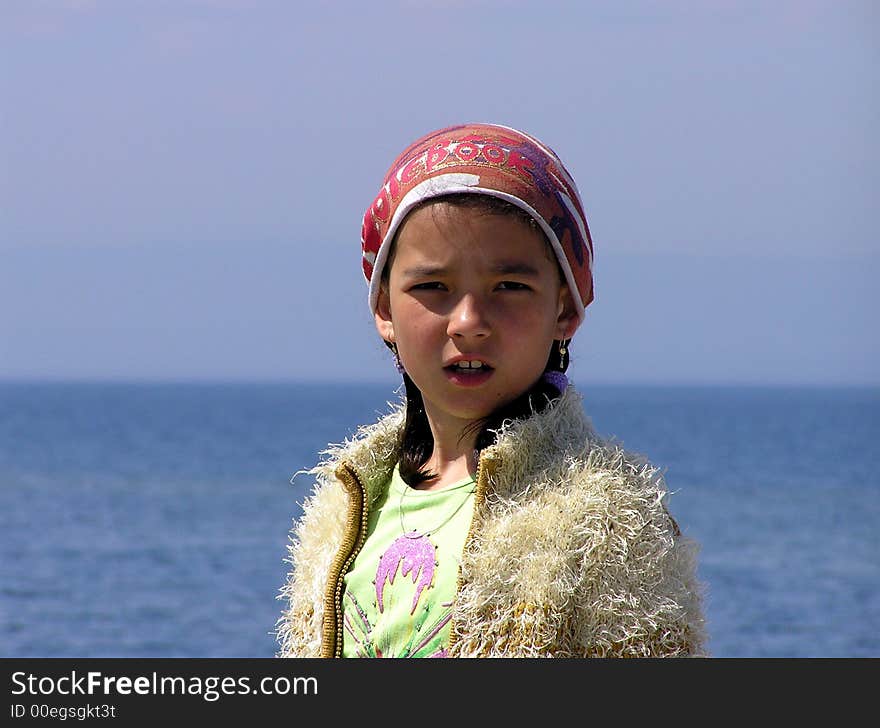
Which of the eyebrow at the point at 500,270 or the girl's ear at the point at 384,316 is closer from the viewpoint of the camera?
the eyebrow at the point at 500,270

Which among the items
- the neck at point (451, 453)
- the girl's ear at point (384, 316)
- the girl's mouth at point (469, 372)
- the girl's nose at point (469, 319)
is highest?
the girl's ear at point (384, 316)

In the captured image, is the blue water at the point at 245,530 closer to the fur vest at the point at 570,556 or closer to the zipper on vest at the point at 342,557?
the fur vest at the point at 570,556

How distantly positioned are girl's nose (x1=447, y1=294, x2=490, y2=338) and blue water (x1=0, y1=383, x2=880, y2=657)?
368 millimetres

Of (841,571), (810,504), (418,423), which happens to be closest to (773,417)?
(810,504)

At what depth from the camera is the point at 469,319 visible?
8.43 ft

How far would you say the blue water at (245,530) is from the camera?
19.8 meters

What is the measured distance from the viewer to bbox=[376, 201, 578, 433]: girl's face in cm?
258

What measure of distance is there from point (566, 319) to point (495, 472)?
1.14ft

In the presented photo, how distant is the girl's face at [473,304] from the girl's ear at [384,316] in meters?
0.12

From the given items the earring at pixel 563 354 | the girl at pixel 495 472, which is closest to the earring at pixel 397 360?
the girl at pixel 495 472

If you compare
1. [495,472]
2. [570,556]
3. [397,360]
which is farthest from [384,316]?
[570,556]

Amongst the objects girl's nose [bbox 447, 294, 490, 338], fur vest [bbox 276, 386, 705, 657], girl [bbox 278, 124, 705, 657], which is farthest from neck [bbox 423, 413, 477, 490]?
girl's nose [bbox 447, 294, 490, 338]

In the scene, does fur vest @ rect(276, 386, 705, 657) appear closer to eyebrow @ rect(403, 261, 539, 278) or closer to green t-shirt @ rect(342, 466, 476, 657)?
green t-shirt @ rect(342, 466, 476, 657)
